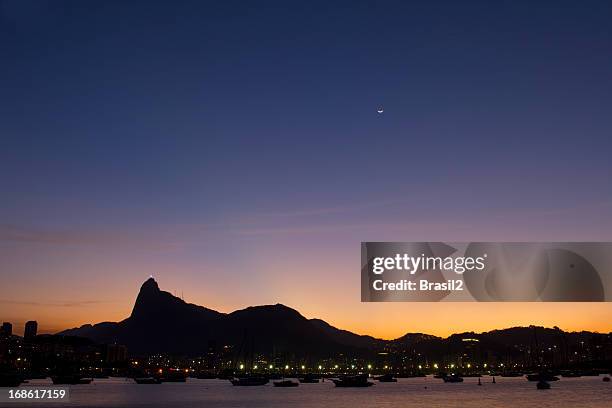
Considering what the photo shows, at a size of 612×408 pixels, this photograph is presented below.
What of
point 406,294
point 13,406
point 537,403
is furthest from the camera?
point 537,403

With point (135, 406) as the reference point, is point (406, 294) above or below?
above

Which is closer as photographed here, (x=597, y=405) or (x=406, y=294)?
(x=406, y=294)

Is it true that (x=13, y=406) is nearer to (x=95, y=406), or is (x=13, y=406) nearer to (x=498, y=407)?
(x=95, y=406)

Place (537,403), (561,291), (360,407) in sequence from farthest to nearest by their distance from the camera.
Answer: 1. (537,403)
2. (360,407)
3. (561,291)

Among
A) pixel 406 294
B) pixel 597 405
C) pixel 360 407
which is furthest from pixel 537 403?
pixel 406 294

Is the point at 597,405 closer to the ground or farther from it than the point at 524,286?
closer to the ground

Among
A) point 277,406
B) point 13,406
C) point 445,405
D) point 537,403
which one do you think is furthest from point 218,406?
point 537,403

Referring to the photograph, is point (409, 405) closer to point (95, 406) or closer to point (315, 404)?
point (315, 404)

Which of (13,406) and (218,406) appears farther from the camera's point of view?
(218,406)

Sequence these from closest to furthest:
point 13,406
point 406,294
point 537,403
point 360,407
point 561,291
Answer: point 406,294 < point 561,291 < point 13,406 < point 360,407 < point 537,403
